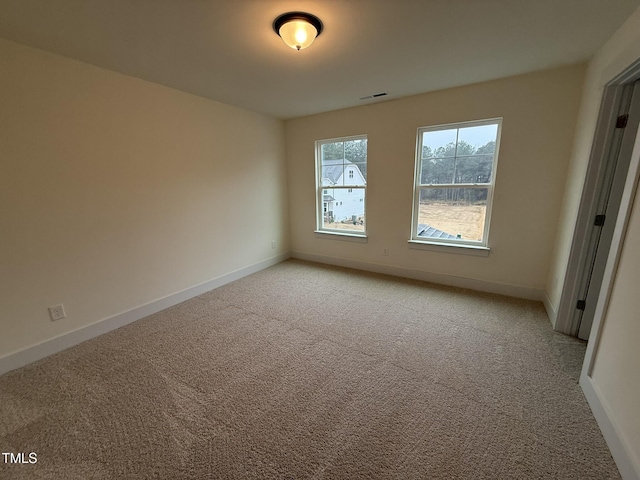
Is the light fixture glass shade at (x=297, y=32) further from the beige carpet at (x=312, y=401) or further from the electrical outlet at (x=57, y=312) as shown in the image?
the electrical outlet at (x=57, y=312)

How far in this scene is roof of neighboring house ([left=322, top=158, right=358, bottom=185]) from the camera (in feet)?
13.0

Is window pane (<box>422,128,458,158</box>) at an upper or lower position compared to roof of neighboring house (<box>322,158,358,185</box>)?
Answer: upper

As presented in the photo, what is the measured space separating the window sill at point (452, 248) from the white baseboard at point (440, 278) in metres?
0.33

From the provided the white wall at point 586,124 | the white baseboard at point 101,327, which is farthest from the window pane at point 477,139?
the white baseboard at point 101,327

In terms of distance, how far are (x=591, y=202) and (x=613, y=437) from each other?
163 cm

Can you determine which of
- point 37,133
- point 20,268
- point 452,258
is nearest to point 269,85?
point 37,133

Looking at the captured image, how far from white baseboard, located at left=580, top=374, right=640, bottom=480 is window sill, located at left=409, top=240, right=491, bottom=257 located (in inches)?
63.3

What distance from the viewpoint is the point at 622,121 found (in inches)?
72.6

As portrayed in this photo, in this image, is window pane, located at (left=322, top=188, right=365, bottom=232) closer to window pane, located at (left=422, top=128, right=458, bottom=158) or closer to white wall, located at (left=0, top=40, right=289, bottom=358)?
window pane, located at (left=422, top=128, right=458, bottom=158)

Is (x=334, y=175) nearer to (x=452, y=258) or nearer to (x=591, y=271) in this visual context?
(x=452, y=258)

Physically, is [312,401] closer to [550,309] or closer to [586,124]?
[550,309]

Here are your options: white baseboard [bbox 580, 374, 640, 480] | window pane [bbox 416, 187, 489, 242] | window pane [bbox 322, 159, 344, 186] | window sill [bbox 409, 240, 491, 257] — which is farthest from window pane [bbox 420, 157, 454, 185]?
white baseboard [bbox 580, 374, 640, 480]

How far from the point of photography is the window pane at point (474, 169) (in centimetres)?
295

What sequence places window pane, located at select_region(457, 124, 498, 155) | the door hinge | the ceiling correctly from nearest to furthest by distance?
1. the ceiling
2. the door hinge
3. window pane, located at select_region(457, 124, 498, 155)
